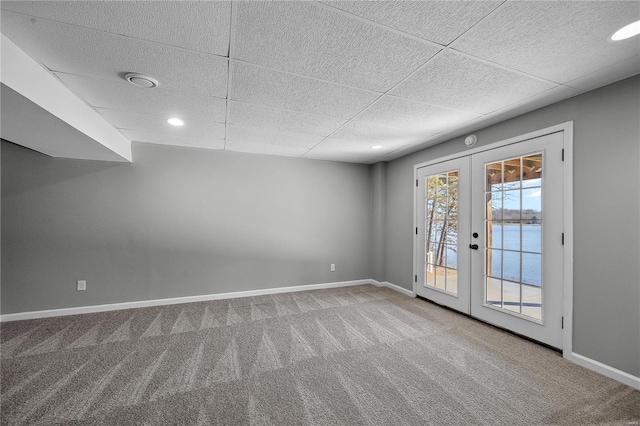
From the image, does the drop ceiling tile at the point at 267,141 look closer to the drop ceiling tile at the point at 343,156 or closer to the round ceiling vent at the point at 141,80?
the drop ceiling tile at the point at 343,156

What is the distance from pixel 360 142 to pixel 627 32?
2.53 m

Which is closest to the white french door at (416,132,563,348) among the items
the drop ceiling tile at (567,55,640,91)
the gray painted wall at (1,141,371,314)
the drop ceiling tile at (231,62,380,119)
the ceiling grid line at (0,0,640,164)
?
the drop ceiling tile at (567,55,640,91)

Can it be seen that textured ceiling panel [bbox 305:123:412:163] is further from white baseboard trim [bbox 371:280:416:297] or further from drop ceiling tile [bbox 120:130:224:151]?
white baseboard trim [bbox 371:280:416:297]

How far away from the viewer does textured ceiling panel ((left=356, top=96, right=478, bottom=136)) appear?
8.21ft

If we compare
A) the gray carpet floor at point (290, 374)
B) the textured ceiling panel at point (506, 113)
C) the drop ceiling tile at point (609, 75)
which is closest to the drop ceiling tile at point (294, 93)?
the textured ceiling panel at point (506, 113)

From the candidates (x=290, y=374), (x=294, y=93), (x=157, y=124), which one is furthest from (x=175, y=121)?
(x=290, y=374)

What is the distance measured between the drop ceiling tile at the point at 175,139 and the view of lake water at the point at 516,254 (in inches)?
150

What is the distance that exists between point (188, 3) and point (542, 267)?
3564 millimetres

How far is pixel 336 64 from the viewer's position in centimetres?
184

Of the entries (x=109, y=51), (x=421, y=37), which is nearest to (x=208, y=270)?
(x=109, y=51)

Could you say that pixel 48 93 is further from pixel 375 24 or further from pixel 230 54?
pixel 375 24

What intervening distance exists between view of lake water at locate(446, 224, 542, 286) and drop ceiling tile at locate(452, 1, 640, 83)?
5.00ft

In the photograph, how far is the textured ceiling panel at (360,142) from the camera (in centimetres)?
322

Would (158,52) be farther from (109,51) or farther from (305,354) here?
(305,354)
